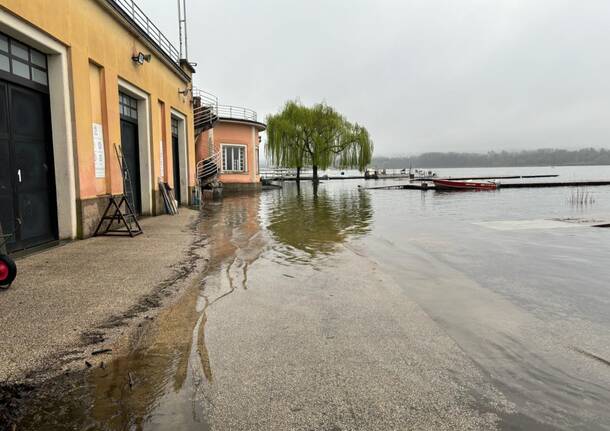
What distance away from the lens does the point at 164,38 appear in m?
16.6

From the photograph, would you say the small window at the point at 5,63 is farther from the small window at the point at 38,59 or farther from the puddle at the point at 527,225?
the puddle at the point at 527,225

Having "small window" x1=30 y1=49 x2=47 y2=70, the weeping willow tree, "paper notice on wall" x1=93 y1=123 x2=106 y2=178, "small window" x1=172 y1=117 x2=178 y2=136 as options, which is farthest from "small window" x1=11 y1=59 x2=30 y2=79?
the weeping willow tree

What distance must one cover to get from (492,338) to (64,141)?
861 centimetres

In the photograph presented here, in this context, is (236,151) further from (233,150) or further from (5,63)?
(5,63)

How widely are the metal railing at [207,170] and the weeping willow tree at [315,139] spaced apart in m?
16.5

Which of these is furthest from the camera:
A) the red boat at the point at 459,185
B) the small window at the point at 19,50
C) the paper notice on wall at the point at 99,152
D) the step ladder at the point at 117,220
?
the red boat at the point at 459,185

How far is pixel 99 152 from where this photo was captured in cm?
1048

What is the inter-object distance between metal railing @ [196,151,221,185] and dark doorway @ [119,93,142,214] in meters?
14.5

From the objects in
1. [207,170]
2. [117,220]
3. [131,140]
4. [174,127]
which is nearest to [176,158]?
[174,127]

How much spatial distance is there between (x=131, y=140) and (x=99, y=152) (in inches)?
133

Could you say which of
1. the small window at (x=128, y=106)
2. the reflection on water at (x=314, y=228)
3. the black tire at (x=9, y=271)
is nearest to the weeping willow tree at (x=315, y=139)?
the reflection on water at (x=314, y=228)

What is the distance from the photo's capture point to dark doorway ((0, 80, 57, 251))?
739 centimetres

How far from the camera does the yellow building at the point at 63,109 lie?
752cm

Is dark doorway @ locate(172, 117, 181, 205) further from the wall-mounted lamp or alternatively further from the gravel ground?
the gravel ground
